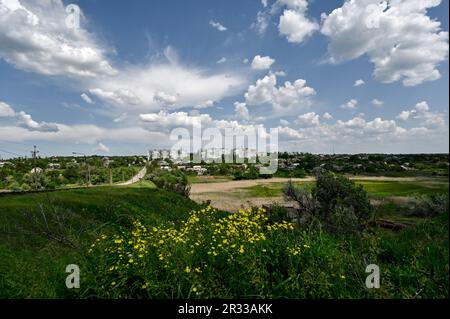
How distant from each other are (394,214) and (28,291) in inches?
1071

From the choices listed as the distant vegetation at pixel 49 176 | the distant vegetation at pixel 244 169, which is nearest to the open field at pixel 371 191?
the distant vegetation at pixel 244 169

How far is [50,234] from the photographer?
17.8 feet

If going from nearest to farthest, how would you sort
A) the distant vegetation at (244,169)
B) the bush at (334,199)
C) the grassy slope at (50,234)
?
1. the grassy slope at (50,234)
2. the distant vegetation at (244,169)
3. the bush at (334,199)

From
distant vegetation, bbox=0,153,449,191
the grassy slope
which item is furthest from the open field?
the grassy slope

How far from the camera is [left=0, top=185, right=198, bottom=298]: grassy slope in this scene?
14.7 feet

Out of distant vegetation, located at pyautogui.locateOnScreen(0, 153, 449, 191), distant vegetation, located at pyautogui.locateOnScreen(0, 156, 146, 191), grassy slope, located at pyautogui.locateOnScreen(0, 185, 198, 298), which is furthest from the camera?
distant vegetation, located at pyautogui.locateOnScreen(0, 156, 146, 191)

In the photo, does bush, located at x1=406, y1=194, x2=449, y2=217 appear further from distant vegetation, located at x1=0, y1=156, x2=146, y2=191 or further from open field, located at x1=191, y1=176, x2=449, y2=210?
distant vegetation, located at x1=0, y1=156, x2=146, y2=191

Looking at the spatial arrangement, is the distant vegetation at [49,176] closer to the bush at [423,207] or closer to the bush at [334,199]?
the bush at [334,199]

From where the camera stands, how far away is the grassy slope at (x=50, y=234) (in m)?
4.47
